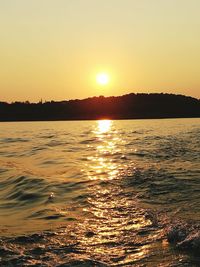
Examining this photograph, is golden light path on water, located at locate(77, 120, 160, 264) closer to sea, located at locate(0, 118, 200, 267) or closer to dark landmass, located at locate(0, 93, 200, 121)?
sea, located at locate(0, 118, 200, 267)

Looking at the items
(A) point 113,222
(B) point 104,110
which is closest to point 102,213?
(A) point 113,222

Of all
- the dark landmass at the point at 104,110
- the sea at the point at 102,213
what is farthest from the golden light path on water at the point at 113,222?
the dark landmass at the point at 104,110

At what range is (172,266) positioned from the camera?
728cm

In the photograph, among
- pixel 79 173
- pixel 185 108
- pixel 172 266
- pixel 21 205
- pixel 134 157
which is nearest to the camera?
pixel 172 266

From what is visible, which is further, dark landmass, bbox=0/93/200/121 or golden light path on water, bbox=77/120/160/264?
dark landmass, bbox=0/93/200/121

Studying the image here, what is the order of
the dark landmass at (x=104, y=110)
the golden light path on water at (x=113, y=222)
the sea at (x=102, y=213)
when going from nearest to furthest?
the sea at (x=102, y=213), the golden light path on water at (x=113, y=222), the dark landmass at (x=104, y=110)

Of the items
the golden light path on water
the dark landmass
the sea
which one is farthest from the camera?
the dark landmass

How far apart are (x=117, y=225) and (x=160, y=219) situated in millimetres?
1101

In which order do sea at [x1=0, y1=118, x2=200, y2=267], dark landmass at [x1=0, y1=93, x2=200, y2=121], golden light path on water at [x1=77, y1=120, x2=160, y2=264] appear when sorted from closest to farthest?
1. sea at [x1=0, y1=118, x2=200, y2=267]
2. golden light path on water at [x1=77, y1=120, x2=160, y2=264]
3. dark landmass at [x1=0, y1=93, x2=200, y2=121]

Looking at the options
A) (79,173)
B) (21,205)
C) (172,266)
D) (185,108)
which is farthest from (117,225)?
(185,108)

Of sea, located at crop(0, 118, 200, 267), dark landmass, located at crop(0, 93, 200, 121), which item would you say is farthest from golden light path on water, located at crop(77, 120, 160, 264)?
dark landmass, located at crop(0, 93, 200, 121)

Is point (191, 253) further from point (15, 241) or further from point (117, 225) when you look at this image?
point (15, 241)

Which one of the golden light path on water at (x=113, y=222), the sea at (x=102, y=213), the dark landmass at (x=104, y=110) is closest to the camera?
the sea at (x=102, y=213)

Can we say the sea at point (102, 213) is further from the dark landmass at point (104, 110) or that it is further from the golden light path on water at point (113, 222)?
the dark landmass at point (104, 110)
